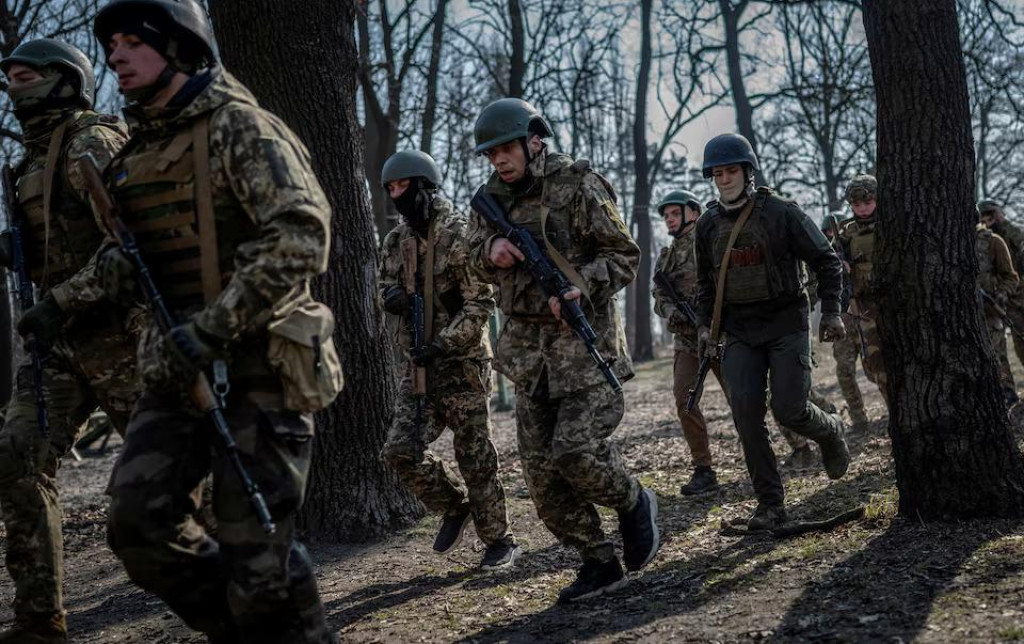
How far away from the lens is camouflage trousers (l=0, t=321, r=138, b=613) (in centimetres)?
442

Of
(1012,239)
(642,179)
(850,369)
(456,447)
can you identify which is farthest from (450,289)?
(642,179)

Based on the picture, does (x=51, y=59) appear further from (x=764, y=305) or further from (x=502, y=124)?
(x=764, y=305)

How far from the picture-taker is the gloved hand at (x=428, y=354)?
18.9 feet

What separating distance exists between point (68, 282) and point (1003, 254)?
9383mm

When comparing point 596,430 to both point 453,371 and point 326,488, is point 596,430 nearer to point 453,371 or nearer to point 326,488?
point 453,371

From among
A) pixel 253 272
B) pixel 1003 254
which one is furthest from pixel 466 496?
pixel 1003 254

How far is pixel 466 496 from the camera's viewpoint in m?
6.02

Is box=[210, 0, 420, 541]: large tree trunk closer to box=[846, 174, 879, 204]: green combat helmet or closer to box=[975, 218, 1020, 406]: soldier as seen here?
box=[846, 174, 879, 204]: green combat helmet

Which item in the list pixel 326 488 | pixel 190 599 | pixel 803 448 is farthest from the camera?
pixel 803 448

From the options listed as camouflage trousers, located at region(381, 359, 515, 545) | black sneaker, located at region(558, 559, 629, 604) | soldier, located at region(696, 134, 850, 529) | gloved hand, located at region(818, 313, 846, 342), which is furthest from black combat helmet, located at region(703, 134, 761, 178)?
black sneaker, located at region(558, 559, 629, 604)

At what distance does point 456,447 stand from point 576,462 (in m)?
1.36

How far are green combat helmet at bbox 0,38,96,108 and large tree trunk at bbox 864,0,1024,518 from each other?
414 centimetres

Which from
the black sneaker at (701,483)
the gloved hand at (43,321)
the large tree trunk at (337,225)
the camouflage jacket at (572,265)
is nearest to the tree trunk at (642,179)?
the black sneaker at (701,483)

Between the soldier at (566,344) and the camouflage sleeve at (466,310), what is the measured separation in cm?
66
